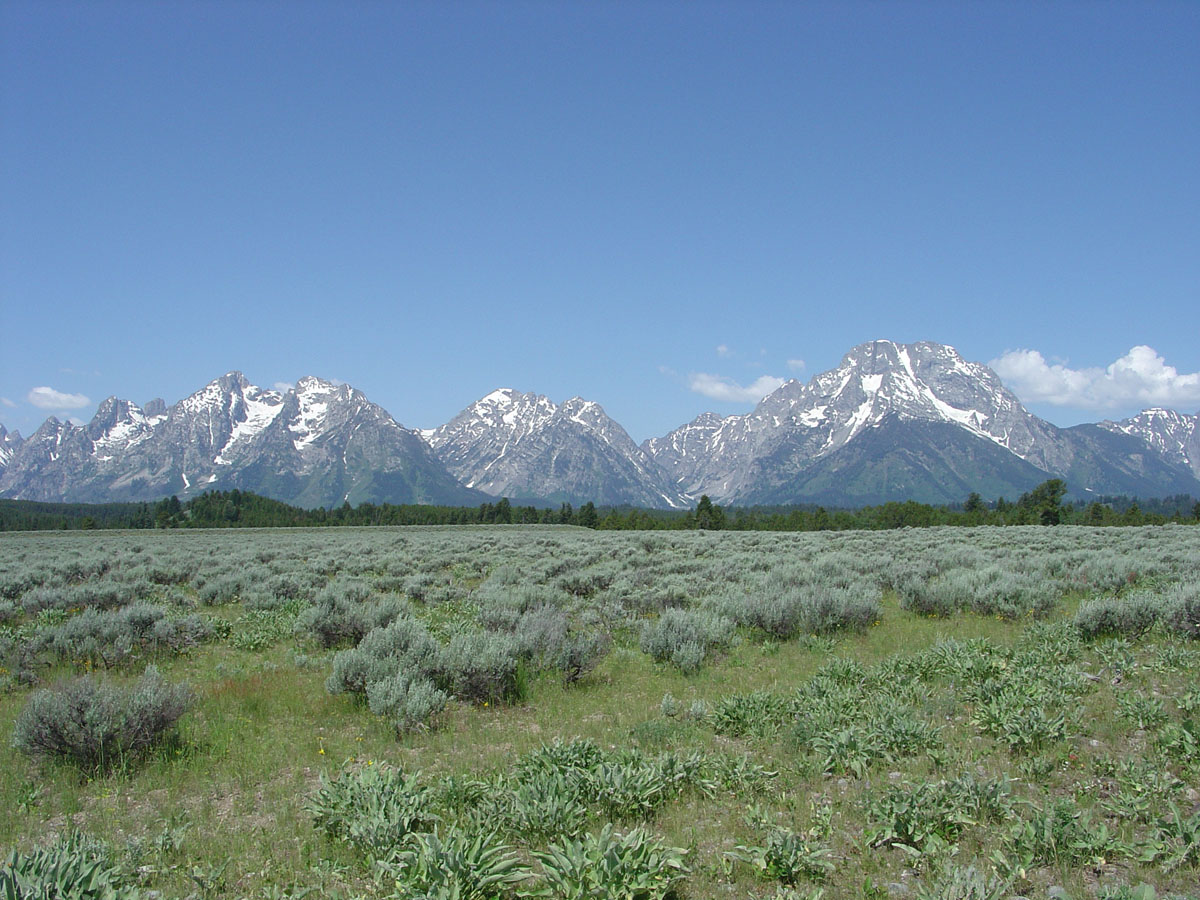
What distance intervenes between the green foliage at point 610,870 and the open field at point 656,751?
25mm

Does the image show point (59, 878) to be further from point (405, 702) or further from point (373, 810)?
point (405, 702)

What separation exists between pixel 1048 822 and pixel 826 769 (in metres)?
1.95

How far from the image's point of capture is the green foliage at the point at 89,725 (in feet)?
21.6

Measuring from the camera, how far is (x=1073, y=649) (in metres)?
9.16

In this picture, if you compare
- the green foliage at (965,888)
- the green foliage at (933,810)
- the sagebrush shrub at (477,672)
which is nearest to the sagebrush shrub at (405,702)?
the sagebrush shrub at (477,672)

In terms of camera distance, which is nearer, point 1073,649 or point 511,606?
point 1073,649

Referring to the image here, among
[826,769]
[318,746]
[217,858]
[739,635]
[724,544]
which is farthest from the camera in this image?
[724,544]

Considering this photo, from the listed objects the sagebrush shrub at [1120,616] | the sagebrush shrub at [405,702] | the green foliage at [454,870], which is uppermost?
the sagebrush shrub at [1120,616]

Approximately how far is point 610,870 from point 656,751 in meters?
3.09

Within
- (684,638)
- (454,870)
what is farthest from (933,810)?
(684,638)

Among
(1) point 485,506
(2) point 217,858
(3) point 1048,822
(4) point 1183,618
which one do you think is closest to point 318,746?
(2) point 217,858

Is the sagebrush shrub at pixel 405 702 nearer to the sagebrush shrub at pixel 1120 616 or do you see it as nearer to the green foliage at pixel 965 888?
the green foliage at pixel 965 888

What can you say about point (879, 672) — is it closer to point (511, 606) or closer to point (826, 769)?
point (826, 769)

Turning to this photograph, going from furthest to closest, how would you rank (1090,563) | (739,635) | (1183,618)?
(1090,563), (739,635), (1183,618)
